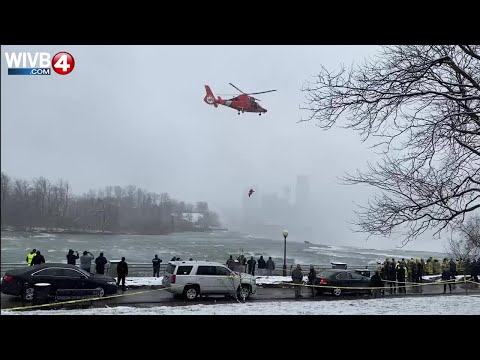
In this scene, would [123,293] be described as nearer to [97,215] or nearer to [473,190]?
[97,215]

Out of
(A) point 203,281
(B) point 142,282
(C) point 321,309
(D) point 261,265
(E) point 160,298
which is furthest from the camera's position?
(D) point 261,265

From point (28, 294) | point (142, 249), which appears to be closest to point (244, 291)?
point (28, 294)

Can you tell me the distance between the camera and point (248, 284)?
1622cm

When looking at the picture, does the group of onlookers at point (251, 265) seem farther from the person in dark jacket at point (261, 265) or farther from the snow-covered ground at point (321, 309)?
the snow-covered ground at point (321, 309)

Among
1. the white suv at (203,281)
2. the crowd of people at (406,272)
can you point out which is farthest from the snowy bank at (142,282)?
the crowd of people at (406,272)

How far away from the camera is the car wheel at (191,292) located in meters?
15.4

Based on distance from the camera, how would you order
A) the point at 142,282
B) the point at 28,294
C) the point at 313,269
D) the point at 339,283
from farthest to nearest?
the point at 313,269 < the point at 142,282 < the point at 339,283 < the point at 28,294

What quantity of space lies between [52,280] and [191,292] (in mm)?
4594

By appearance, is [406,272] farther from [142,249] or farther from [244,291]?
[142,249]

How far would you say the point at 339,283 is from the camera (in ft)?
60.5

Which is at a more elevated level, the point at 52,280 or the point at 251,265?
the point at 52,280

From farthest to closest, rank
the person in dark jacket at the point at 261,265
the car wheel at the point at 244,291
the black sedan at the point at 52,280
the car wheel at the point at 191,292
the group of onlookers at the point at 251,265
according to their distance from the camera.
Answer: the person in dark jacket at the point at 261,265 < the group of onlookers at the point at 251,265 < the car wheel at the point at 244,291 < the car wheel at the point at 191,292 < the black sedan at the point at 52,280

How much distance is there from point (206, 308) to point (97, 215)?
13784 mm

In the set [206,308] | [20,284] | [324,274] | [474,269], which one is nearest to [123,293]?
[20,284]
